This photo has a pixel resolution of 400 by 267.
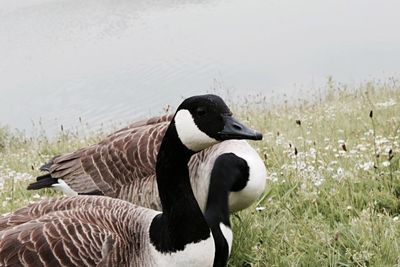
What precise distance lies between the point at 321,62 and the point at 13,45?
490 inches

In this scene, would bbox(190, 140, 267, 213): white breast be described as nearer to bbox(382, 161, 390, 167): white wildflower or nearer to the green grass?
the green grass

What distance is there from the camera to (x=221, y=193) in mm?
4438

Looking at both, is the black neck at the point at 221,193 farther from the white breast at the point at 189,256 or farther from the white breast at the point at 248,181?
the white breast at the point at 189,256

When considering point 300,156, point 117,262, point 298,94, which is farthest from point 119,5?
point 117,262

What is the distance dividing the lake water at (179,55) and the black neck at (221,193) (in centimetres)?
889

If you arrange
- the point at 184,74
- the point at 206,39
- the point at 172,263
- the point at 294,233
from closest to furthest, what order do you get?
1. the point at 172,263
2. the point at 294,233
3. the point at 184,74
4. the point at 206,39

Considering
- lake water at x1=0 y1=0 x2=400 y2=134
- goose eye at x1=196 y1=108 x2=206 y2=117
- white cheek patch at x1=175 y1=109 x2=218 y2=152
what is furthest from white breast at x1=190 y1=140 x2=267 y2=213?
lake water at x1=0 y1=0 x2=400 y2=134

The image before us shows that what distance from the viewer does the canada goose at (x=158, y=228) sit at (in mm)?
3590

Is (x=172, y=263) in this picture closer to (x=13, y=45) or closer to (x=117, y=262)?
(x=117, y=262)

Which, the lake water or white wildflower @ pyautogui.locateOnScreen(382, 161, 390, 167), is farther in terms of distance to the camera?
the lake water

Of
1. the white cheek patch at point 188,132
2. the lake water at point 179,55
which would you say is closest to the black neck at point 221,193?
the white cheek patch at point 188,132

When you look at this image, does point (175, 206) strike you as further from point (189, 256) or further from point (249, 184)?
point (249, 184)

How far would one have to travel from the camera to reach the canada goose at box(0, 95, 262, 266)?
359 centimetres

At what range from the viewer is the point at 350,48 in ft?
58.0
